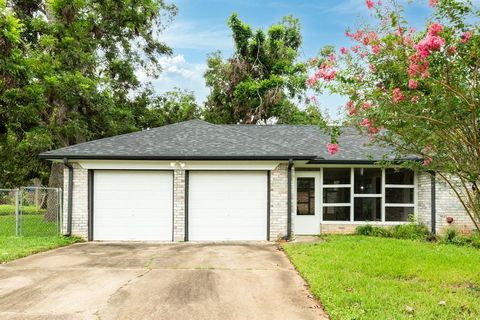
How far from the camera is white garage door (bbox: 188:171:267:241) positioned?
12.3 metres

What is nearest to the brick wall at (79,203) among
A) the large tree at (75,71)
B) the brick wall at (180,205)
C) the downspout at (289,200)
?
the brick wall at (180,205)

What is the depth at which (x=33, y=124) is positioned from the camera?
19.2 meters

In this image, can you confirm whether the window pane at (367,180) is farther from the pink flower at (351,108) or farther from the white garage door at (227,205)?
the pink flower at (351,108)

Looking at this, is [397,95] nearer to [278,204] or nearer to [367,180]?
[278,204]

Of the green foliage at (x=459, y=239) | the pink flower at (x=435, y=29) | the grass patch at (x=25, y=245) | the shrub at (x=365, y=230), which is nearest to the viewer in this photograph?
the pink flower at (x=435, y=29)

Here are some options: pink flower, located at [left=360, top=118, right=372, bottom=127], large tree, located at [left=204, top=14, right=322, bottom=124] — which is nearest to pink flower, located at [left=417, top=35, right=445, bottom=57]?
pink flower, located at [left=360, top=118, right=372, bottom=127]

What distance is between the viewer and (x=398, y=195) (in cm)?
1390

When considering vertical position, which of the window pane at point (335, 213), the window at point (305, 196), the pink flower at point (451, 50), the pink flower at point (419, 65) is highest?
the pink flower at point (451, 50)

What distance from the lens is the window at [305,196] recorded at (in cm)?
1384

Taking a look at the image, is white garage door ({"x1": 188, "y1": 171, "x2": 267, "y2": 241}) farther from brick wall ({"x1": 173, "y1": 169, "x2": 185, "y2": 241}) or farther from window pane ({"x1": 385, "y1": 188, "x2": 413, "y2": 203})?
window pane ({"x1": 385, "y1": 188, "x2": 413, "y2": 203})

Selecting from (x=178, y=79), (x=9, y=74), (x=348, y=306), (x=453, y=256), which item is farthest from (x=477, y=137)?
(x=178, y=79)

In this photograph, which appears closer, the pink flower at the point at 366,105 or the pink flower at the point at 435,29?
the pink flower at the point at 435,29

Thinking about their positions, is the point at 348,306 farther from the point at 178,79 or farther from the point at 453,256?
the point at 178,79

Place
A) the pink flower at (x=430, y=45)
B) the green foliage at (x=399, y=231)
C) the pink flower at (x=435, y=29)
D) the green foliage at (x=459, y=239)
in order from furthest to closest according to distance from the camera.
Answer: the green foliage at (x=399, y=231)
the green foliage at (x=459, y=239)
the pink flower at (x=435, y=29)
the pink flower at (x=430, y=45)
